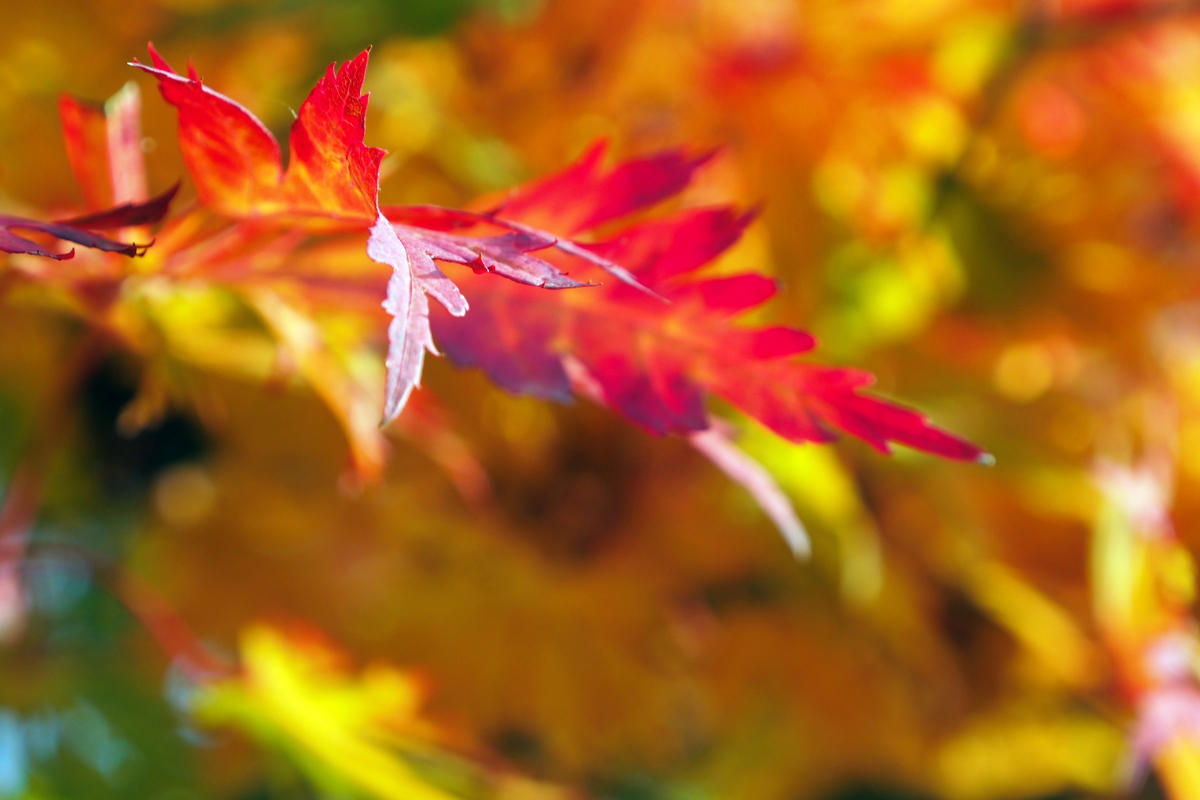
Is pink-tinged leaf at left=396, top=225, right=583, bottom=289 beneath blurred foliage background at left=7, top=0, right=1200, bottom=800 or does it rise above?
beneath

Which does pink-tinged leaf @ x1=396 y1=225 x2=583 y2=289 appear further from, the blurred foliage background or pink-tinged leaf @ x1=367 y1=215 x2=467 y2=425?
the blurred foliage background

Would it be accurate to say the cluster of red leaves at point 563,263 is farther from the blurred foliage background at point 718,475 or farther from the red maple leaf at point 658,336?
the blurred foliage background at point 718,475

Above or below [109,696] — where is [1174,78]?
above

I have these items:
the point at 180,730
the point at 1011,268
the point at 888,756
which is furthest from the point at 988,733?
the point at 180,730

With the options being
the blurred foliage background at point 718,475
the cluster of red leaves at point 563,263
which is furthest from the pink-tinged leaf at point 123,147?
the blurred foliage background at point 718,475

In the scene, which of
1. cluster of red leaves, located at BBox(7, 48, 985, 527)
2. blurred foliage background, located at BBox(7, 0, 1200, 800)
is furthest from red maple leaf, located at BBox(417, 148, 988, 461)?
blurred foliage background, located at BBox(7, 0, 1200, 800)

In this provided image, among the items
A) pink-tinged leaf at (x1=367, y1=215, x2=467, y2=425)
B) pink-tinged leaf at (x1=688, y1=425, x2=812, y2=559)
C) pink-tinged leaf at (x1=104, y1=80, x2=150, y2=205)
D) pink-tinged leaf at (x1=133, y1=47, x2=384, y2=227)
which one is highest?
pink-tinged leaf at (x1=104, y1=80, x2=150, y2=205)

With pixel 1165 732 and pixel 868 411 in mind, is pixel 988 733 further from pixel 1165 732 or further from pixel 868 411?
pixel 868 411
